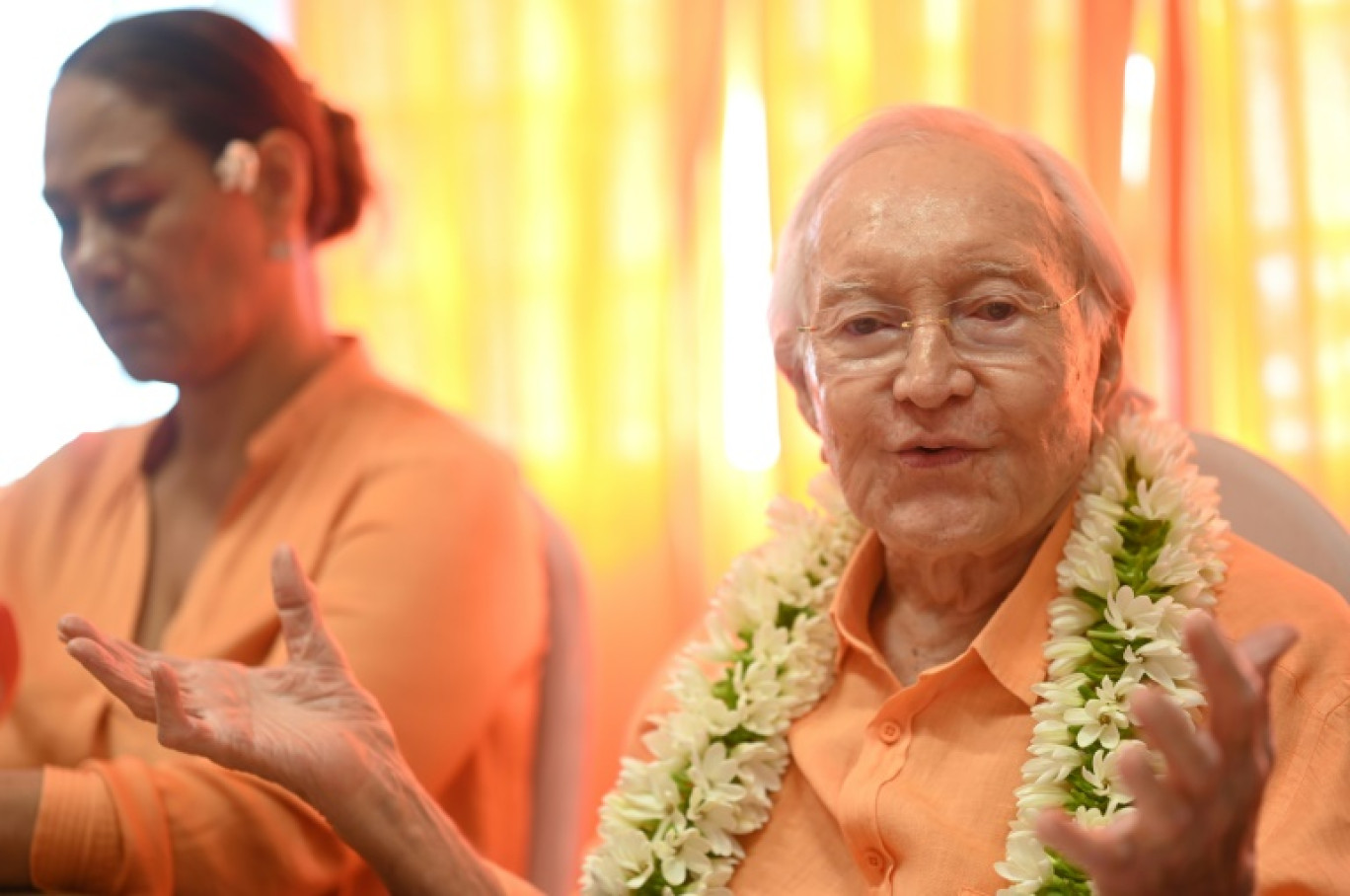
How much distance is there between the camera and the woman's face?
2.21 metres

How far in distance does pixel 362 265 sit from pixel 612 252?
1.94ft

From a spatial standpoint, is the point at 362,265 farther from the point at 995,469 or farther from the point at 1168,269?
the point at 995,469

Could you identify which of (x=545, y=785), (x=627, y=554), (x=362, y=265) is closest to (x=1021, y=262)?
(x=545, y=785)

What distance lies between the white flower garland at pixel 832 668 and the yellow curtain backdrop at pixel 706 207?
1.36 metres

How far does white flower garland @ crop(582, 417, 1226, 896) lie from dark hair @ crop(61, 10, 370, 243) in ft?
3.37

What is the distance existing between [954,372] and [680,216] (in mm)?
1889

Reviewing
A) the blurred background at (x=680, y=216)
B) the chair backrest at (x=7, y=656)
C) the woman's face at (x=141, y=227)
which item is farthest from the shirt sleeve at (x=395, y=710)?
the blurred background at (x=680, y=216)

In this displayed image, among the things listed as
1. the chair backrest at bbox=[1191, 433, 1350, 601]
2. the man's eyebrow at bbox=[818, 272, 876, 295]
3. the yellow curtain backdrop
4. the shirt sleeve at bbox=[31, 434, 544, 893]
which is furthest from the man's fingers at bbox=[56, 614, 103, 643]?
the yellow curtain backdrop

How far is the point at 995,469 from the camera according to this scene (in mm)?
1570

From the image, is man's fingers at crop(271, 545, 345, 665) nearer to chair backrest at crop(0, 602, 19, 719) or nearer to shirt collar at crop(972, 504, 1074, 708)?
chair backrest at crop(0, 602, 19, 719)

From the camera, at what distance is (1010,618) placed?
1608 mm

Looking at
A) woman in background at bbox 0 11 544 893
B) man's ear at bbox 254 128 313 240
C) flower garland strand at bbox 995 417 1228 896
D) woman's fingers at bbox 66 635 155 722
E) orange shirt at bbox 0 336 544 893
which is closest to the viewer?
flower garland strand at bbox 995 417 1228 896

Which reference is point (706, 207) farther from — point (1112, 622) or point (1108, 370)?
point (1112, 622)

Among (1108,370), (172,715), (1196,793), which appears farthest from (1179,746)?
(172,715)
